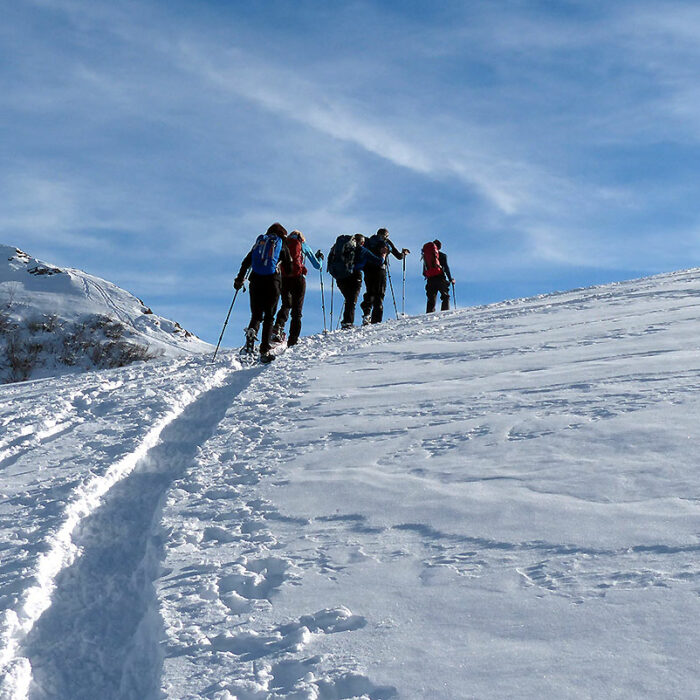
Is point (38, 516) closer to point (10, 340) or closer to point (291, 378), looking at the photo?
point (291, 378)

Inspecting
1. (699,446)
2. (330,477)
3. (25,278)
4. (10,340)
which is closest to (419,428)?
(330,477)

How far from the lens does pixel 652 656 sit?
2.50m

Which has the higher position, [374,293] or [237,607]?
[374,293]

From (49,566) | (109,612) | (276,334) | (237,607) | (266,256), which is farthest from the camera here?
(276,334)

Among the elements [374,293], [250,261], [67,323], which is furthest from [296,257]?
[67,323]

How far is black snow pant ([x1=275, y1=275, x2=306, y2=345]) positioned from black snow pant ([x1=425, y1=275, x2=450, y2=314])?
5.26 metres

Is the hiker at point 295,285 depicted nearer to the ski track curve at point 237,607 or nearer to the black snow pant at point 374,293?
the black snow pant at point 374,293

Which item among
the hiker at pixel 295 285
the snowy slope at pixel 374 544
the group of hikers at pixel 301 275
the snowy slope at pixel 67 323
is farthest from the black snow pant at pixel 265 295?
the snowy slope at pixel 67 323

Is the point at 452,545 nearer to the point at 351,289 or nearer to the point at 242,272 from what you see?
the point at 242,272

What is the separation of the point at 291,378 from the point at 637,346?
407 centimetres

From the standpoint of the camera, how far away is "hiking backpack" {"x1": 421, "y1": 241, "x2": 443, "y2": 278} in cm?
1712

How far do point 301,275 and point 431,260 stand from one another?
16.3 ft

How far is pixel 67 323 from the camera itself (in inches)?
1913

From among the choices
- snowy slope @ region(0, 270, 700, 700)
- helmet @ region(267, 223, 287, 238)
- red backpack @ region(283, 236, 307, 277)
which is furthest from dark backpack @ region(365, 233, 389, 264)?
snowy slope @ region(0, 270, 700, 700)
